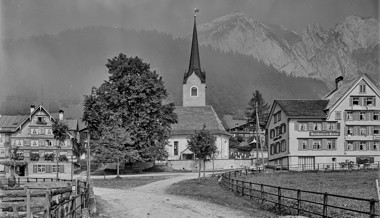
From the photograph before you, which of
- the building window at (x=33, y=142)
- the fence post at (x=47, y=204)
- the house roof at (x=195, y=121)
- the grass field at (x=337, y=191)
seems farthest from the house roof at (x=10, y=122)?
the fence post at (x=47, y=204)

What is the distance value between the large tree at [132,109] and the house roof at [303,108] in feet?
57.0

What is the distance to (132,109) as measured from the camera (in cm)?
6494

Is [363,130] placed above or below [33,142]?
above

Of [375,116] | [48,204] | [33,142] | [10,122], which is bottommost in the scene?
[48,204]

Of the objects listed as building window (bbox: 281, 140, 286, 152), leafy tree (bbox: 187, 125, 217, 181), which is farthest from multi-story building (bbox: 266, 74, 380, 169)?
leafy tree (bbox: 187, 125, 217, 181)

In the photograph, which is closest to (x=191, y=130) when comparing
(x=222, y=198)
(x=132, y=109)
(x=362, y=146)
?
(x=132, y=109)

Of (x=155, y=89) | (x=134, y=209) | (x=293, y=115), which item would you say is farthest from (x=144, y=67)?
(x=134, y=209)

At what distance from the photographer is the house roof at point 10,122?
3760 inches

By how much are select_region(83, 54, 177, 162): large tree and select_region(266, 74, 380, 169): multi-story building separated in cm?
1805

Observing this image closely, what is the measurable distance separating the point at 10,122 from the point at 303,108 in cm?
5649

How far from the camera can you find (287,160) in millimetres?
71188

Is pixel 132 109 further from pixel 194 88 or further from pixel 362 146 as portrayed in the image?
pixel 194 88

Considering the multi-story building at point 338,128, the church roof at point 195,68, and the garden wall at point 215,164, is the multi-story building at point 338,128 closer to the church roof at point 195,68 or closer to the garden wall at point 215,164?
the garden wall at point 215,164

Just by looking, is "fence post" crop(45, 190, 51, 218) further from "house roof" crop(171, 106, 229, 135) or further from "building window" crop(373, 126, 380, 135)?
"house roof" crop(171, 106, 229, 135)
